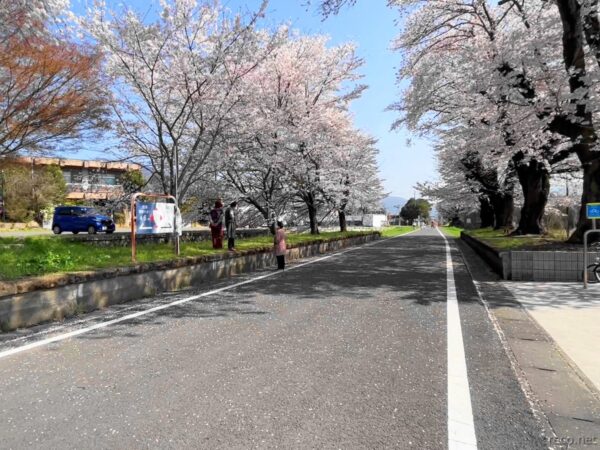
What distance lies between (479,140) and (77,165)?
50172 mm

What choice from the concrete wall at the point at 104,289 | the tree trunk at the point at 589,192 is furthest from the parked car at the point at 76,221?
the tree trunk at the point at 589,192

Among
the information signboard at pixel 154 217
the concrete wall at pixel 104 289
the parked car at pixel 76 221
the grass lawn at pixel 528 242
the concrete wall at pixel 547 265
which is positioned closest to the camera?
the concrete wall at pixel 104 289

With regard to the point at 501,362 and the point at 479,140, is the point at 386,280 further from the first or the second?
the point at 479,140

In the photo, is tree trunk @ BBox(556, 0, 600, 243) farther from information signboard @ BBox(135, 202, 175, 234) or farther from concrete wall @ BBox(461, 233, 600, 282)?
information signboard @ BBox(135, 202, 175, 234)

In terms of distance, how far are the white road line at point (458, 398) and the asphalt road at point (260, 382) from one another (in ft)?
0.15

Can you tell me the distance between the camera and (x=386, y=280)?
429 inches

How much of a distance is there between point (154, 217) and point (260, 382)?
6.96 m

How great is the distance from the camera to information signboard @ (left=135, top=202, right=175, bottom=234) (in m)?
9.95

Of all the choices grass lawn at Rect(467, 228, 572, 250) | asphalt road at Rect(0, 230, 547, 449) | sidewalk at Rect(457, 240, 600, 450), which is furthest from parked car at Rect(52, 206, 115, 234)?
sidewalk at Rect(457, 240, 600, 450)

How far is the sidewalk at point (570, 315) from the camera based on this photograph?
5036 millimetres

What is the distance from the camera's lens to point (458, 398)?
3.89 meters

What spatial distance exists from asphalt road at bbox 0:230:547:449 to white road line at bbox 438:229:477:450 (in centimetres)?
5

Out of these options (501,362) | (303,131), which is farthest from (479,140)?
(501,362)

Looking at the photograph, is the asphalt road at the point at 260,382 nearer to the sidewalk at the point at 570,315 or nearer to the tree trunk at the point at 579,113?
the sidewalk at the point at 570,315
